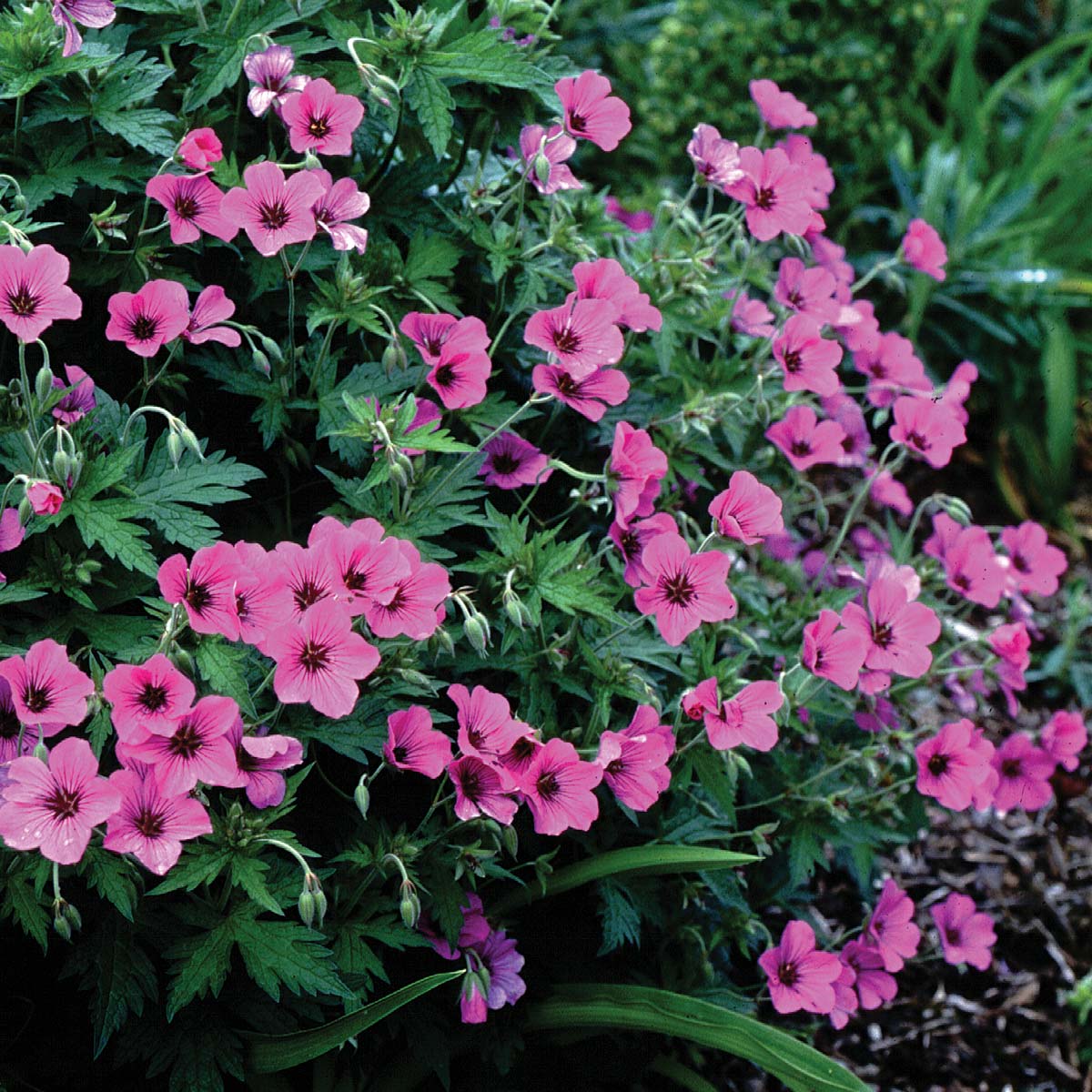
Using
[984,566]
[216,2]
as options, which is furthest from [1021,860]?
Answer: [216,2]

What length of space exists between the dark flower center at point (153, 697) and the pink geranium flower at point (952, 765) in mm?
1055

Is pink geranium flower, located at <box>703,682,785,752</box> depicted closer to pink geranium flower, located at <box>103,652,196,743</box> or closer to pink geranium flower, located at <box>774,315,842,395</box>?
pink geranium flower, located at <box>774,315,842,395</box>

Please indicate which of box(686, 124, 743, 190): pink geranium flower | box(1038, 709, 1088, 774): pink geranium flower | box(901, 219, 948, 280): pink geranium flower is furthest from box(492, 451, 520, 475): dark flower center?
box(1038, 709, 1088, 774): pink geranium flower

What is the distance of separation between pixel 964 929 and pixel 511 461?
1110mm

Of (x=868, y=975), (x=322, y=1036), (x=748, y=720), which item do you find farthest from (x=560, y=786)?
(x=868, y=975)

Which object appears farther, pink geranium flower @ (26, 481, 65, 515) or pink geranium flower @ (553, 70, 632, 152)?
pink geranium flower @ (553, 70, 632, 152)

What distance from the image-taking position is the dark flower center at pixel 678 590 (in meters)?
1.47

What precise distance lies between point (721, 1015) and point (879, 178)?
298 centimetres

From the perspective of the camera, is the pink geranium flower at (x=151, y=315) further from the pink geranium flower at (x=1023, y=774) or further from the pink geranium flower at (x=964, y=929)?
the pink geranium flower at (x=964, y=929)

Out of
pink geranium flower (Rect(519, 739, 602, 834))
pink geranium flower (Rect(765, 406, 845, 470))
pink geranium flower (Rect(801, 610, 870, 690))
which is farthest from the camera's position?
pink geranium flower (Rect(765, 406, 845, 470))

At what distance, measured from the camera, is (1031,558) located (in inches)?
80.4

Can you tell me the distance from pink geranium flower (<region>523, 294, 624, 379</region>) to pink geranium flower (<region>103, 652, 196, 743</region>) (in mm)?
570

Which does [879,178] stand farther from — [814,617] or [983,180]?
[814,617]

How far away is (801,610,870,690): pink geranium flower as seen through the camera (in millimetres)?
1600
